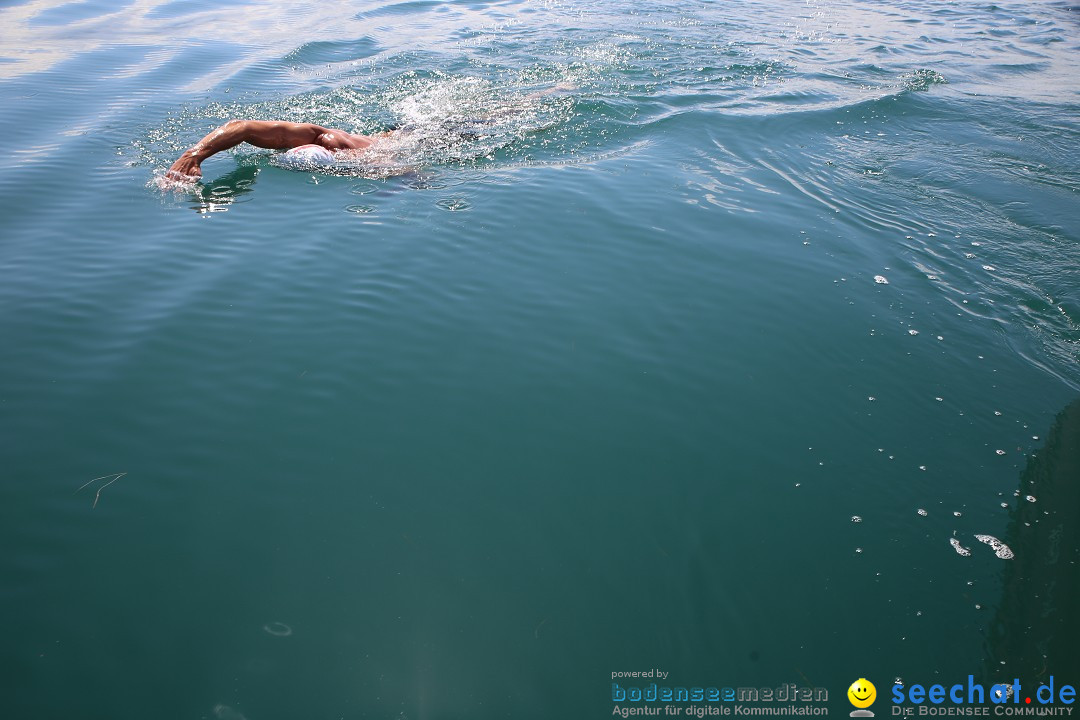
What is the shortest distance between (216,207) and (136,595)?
4.74 metres

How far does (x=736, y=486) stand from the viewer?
373 cm

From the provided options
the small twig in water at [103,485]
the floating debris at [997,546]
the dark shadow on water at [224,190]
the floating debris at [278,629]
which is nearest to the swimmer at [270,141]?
the dark shadow on water at [224,190]

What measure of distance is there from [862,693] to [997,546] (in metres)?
1.29

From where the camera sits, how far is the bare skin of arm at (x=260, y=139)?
7.07 m

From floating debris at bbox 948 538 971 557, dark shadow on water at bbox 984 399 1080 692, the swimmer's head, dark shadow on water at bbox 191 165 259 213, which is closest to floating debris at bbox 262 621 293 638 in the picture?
dark shadow on water at bbox 984 399 1080 692

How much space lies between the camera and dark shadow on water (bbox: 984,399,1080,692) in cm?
297

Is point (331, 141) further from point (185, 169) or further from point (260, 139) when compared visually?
point (185, 169)

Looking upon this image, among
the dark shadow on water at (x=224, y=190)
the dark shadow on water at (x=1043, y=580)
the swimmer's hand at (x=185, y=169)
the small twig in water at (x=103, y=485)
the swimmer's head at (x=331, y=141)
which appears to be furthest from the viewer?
the swimmer's head at (x=331, y=141)

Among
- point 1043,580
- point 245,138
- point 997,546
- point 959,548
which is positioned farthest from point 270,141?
point 1043,580

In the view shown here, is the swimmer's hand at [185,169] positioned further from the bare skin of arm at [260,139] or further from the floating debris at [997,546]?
the floating debris at [997,546]

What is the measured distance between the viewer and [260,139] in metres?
7.45

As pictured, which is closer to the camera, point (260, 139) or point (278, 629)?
point (278, 629)

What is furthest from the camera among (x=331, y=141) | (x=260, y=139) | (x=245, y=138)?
(x=331, y=141)

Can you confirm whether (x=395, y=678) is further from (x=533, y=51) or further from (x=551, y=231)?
(x=533, y=51)
